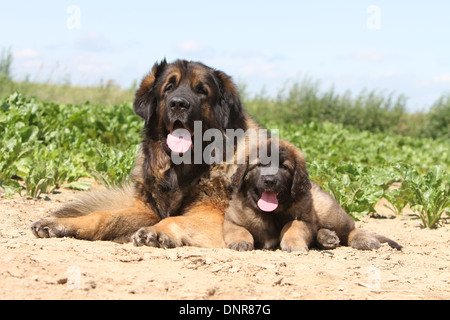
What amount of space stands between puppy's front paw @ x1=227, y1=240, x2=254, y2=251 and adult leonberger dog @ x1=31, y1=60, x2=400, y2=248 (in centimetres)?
15

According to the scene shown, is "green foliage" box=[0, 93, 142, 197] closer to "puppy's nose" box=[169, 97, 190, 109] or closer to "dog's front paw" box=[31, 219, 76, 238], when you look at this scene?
"dog's front paw" box=[31, 219, 76, 238]

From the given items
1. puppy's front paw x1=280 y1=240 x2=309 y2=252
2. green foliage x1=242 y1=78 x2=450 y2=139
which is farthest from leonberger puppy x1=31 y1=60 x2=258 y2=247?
green foliage x1=242 y1=78 x2=450 y2=139

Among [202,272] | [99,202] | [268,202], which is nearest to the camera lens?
[202,272]

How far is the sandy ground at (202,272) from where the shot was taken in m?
2.74

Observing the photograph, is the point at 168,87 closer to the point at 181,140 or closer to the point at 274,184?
the point at 181,140

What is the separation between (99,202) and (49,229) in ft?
2.72

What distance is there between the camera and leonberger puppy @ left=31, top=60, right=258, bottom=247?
13.8 ft

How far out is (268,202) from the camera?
4176mm

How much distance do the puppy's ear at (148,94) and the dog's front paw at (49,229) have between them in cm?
111

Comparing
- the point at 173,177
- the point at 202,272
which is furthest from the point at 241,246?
the point at 173,177

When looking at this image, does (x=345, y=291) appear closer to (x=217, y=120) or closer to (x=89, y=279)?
(x=89, y=279)

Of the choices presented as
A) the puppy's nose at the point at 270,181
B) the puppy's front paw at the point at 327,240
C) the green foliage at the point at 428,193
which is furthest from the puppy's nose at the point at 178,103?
the green foliage at the point at 428,193

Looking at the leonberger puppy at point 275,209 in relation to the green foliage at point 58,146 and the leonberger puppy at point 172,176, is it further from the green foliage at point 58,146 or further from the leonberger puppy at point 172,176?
the green foliage at point 58,146
